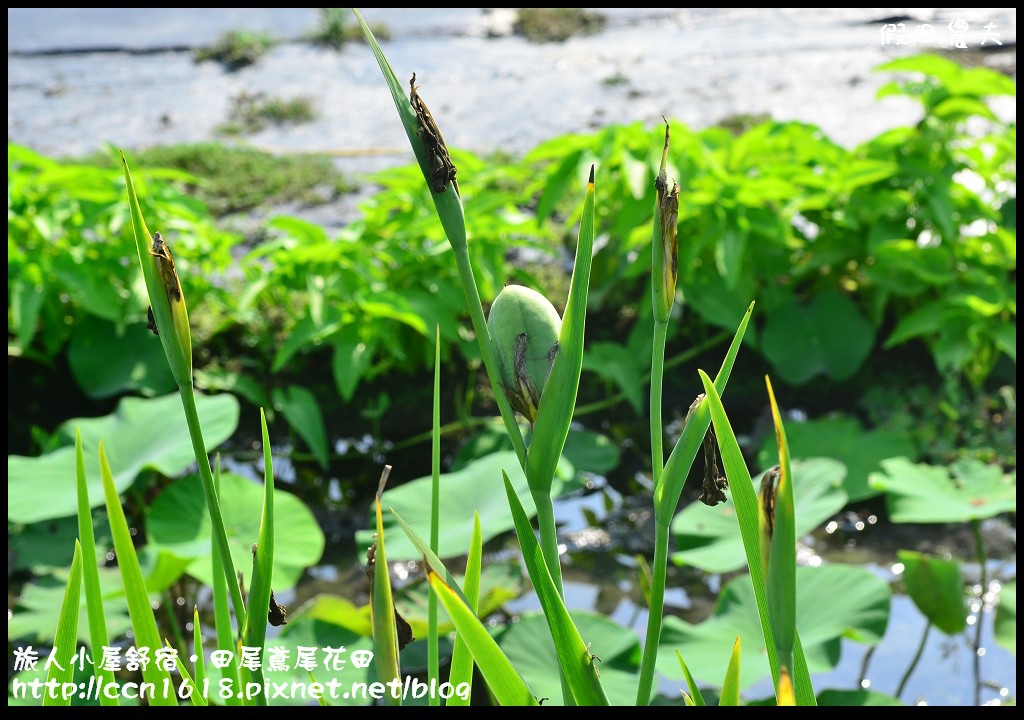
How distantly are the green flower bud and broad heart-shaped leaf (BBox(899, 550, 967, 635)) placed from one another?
3.58 feet

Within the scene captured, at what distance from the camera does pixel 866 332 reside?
81.4 inches

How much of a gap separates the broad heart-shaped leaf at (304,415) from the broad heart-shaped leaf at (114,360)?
27 cm

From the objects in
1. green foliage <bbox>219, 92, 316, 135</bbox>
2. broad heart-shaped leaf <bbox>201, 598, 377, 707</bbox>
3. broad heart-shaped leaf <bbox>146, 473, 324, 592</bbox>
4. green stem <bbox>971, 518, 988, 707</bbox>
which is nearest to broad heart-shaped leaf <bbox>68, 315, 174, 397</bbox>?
broad heart-shaped leaf <bbox>146, 473, 324, 592</bbox>

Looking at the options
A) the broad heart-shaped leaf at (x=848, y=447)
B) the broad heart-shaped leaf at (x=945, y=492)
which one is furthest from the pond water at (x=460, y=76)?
the broad heart-shaped leaf at (x=945, y=492)

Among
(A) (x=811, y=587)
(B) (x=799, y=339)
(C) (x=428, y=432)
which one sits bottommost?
(A) (x=811, y=587)

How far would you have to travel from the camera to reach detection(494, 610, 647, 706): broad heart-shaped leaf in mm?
1216

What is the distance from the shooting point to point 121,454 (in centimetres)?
159

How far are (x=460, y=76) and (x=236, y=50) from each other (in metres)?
1.12

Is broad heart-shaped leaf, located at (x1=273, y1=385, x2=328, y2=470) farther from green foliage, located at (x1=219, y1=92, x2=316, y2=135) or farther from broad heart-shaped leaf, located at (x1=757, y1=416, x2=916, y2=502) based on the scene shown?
green foliage, located at (x1=219, y1=92, x2=316, y2=135)

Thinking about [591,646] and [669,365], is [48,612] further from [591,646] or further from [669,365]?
[669,365]

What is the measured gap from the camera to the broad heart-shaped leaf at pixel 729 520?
1.42 metres

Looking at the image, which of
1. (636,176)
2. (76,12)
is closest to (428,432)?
(636,176)

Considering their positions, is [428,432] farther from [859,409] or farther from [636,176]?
[859,409]

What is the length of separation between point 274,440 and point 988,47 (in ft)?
11.3
